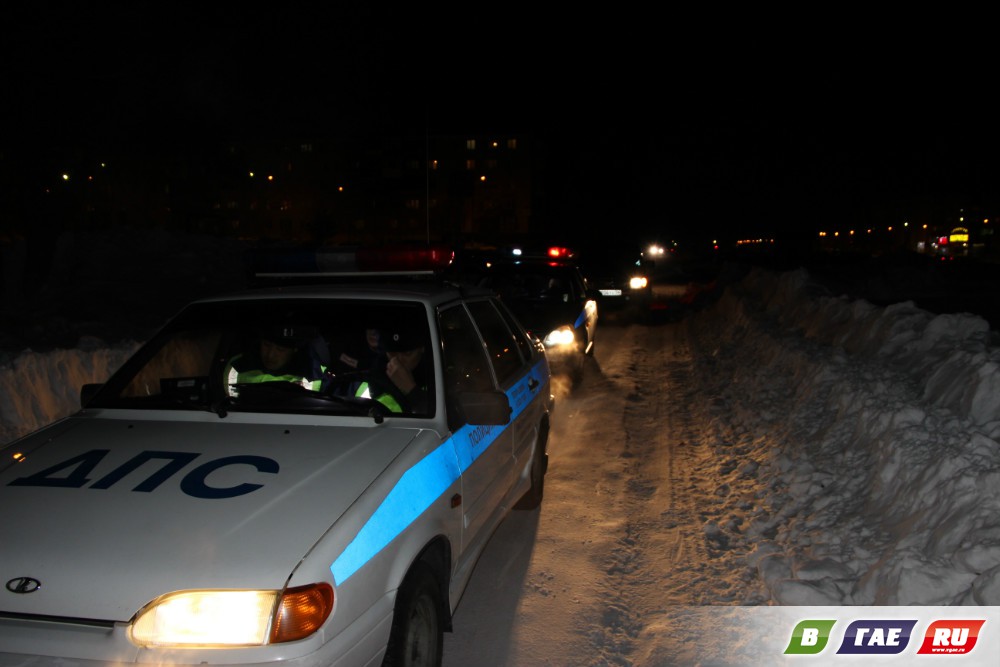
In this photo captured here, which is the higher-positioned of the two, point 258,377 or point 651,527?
point 258,377

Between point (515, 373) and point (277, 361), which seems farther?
point (515, 373)

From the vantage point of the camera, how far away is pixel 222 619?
225 cm

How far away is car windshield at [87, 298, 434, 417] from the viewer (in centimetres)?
362

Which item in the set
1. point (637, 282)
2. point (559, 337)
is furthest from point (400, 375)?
point (637, 282)

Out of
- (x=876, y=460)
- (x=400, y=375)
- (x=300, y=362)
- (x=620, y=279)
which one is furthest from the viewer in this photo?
(x=620, y=279)

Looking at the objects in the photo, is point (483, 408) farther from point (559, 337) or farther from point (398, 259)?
point (559, 337)

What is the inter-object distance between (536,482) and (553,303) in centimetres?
526

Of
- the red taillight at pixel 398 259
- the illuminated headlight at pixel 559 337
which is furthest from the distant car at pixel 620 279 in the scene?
the red taillight at pixel 398 259

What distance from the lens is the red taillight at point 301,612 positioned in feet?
7.36

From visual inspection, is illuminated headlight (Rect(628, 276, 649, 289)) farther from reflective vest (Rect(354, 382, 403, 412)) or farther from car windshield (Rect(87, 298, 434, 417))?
reflective vest (Rect(354, 382, 403, 412))

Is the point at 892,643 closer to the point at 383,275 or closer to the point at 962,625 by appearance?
the point at 962,625

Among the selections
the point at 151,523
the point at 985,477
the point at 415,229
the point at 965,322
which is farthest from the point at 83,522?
the point at 415,229

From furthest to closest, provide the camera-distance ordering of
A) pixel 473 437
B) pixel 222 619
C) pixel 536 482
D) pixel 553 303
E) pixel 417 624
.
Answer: pixel 553 303
pixel 536 482
pixel 473 437
pixel 417 624
pixel 222 619

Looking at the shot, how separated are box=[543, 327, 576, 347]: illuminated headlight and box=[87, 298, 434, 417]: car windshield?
5.56 meters
